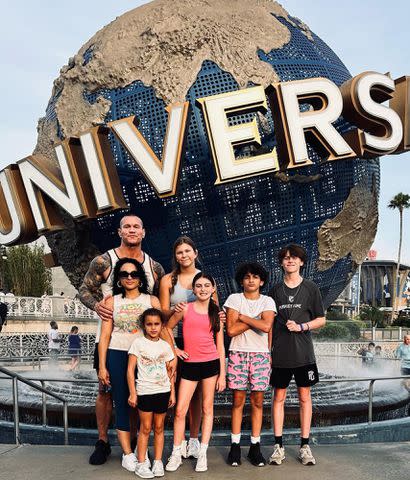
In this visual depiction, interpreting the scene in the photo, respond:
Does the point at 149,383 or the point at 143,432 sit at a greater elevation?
the point at 149,383

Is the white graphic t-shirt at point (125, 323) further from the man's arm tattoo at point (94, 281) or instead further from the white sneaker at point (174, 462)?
the white sneaker at point (174, 462)

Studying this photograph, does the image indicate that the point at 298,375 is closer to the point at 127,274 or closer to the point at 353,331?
the point at 127,274

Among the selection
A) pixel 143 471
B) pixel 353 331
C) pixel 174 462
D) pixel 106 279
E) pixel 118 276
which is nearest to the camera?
pixel 143 471

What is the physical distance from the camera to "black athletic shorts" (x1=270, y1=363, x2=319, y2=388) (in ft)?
12.2

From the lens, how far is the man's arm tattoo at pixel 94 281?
12.5 feet

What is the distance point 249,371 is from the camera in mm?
3678

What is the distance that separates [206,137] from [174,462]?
3.45 metres

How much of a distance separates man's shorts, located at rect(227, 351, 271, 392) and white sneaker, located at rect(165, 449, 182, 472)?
547 mm

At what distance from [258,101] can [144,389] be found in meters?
3.33

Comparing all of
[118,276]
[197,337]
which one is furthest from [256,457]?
[118,276]

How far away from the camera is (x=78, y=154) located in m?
5.89

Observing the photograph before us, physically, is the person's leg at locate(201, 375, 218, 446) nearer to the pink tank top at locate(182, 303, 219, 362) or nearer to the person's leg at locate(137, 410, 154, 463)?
the pink tank top at locate(182, 303, 219, 362)

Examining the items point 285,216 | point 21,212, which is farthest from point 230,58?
point 21,212

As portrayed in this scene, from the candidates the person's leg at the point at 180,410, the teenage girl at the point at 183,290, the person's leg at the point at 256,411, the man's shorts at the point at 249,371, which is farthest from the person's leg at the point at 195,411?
the person's leg at the point at 256,411
